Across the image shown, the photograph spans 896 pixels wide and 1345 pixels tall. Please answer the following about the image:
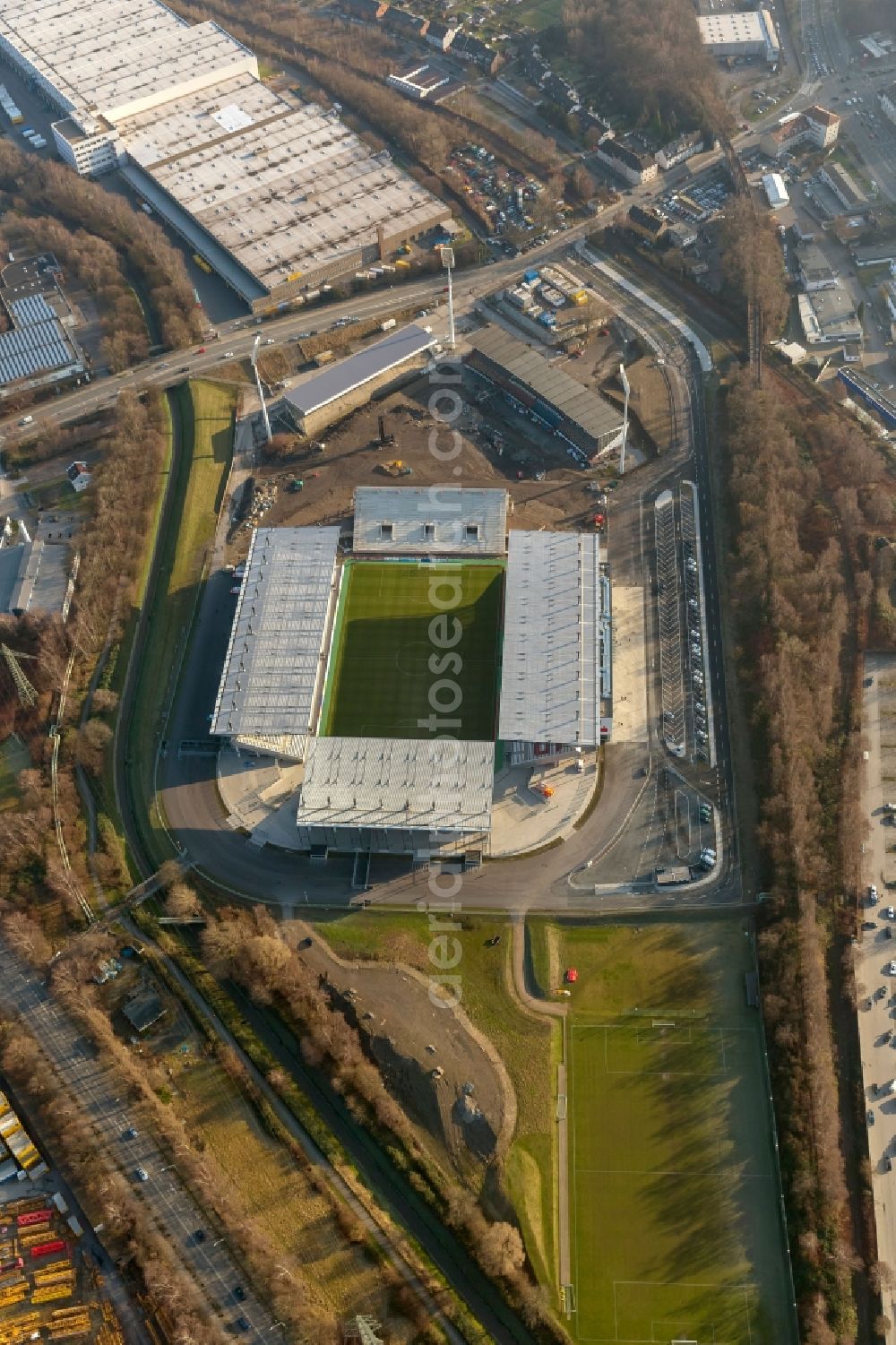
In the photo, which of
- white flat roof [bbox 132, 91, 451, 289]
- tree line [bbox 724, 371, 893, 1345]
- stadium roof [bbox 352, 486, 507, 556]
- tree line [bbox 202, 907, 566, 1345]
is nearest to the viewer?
tree line [bbox 202, 907, 566, 1345]

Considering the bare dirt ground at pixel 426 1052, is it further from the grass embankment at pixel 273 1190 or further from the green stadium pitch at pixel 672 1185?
the grass embankment at pixel 273 1190

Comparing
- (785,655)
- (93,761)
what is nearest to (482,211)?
(785,655)

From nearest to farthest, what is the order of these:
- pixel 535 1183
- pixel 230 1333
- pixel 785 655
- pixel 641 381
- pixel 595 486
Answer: pixel 230 1333
pixel 535 1183
pixel 785 655
pixel 595 486
pixel 641 381

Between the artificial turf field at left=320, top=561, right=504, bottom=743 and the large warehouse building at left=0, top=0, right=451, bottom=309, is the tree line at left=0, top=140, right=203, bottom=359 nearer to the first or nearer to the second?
the large warehouse building at left=0, top=0, right=451, bottom=309

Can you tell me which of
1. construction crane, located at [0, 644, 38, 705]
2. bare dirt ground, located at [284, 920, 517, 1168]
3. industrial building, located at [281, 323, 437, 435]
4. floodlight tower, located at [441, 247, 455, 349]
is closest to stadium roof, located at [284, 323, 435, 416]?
industrial building, located at [281, 323, 437, 435]

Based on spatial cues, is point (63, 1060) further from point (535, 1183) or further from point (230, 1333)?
point (535, 1183)

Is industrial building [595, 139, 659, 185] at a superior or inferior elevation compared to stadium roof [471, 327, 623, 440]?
superior
